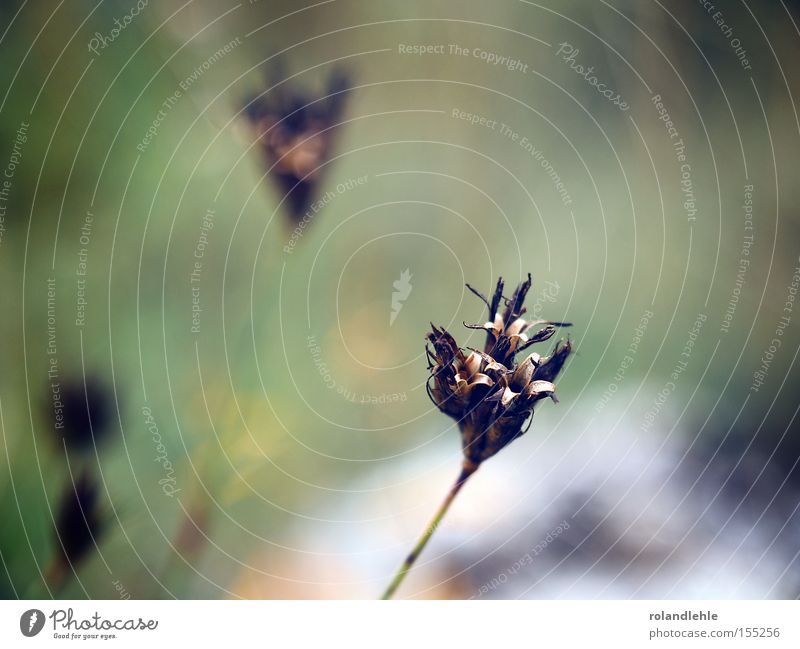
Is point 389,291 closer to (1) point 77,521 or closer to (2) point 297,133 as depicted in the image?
(2) point 297,133

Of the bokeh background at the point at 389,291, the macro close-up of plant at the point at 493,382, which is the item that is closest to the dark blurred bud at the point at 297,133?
the bokeh background at the point at 389,291

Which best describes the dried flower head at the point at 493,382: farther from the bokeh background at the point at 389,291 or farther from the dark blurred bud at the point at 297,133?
the dark blurred bud at the point at 297,133

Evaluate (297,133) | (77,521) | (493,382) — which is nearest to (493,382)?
(493,382)

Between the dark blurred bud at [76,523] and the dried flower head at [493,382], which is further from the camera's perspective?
the dark blurred bud at [76,523]

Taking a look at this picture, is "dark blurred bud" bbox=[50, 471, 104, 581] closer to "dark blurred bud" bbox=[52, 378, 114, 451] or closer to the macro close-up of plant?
"dark blurred bud" bbox=[52, 378, 114, 451]

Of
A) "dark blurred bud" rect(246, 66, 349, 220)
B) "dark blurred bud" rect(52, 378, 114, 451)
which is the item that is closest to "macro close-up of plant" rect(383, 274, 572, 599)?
"dark blurred bud" rect(246, 66, 349, 220)

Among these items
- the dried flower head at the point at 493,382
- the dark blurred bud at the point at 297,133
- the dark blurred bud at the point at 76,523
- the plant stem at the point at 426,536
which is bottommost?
the dark blurred bud at the point at 76,523

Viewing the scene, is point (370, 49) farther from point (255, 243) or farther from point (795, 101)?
point (795, 101)
